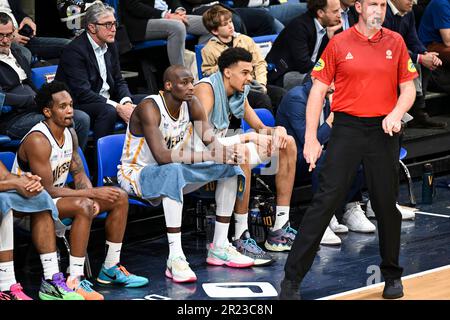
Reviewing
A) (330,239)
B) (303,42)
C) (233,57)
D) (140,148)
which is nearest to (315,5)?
(303,42)

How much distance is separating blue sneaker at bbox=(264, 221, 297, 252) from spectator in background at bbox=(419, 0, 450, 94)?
11.7 ft

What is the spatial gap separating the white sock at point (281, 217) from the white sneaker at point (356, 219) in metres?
A: 0.75

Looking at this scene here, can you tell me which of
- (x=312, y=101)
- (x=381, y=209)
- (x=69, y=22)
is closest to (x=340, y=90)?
(x=312, y=101)

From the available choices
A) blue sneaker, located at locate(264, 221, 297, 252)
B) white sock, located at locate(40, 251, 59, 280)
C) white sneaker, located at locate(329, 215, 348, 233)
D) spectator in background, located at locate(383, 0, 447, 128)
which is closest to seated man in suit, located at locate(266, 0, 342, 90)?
spectator in background, located at locate(383, 0, 447, 128)

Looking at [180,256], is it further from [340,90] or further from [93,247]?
[340,90]

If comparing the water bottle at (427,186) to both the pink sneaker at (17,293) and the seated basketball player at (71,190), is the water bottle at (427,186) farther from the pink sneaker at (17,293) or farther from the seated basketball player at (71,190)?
the pink sneaker at (17,293)

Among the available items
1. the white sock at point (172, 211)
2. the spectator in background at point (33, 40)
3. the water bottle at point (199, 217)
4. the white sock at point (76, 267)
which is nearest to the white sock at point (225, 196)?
the white sock at point (172, 211)

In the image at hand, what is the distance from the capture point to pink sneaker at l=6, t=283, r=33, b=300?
6.81 meters

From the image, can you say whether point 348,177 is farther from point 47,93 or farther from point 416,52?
point 416,52

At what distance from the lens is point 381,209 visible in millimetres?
6730

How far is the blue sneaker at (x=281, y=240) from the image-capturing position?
27.0ft

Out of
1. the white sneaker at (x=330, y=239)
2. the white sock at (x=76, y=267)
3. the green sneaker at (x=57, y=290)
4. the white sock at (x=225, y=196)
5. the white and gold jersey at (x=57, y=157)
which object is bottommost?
the white sneaker at (x=330, y=239)

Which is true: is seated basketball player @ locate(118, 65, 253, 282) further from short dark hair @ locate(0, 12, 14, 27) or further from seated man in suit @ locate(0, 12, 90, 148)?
short dark hair @ locate(0, 12, 14, 27)

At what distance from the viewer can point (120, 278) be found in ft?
24.2
